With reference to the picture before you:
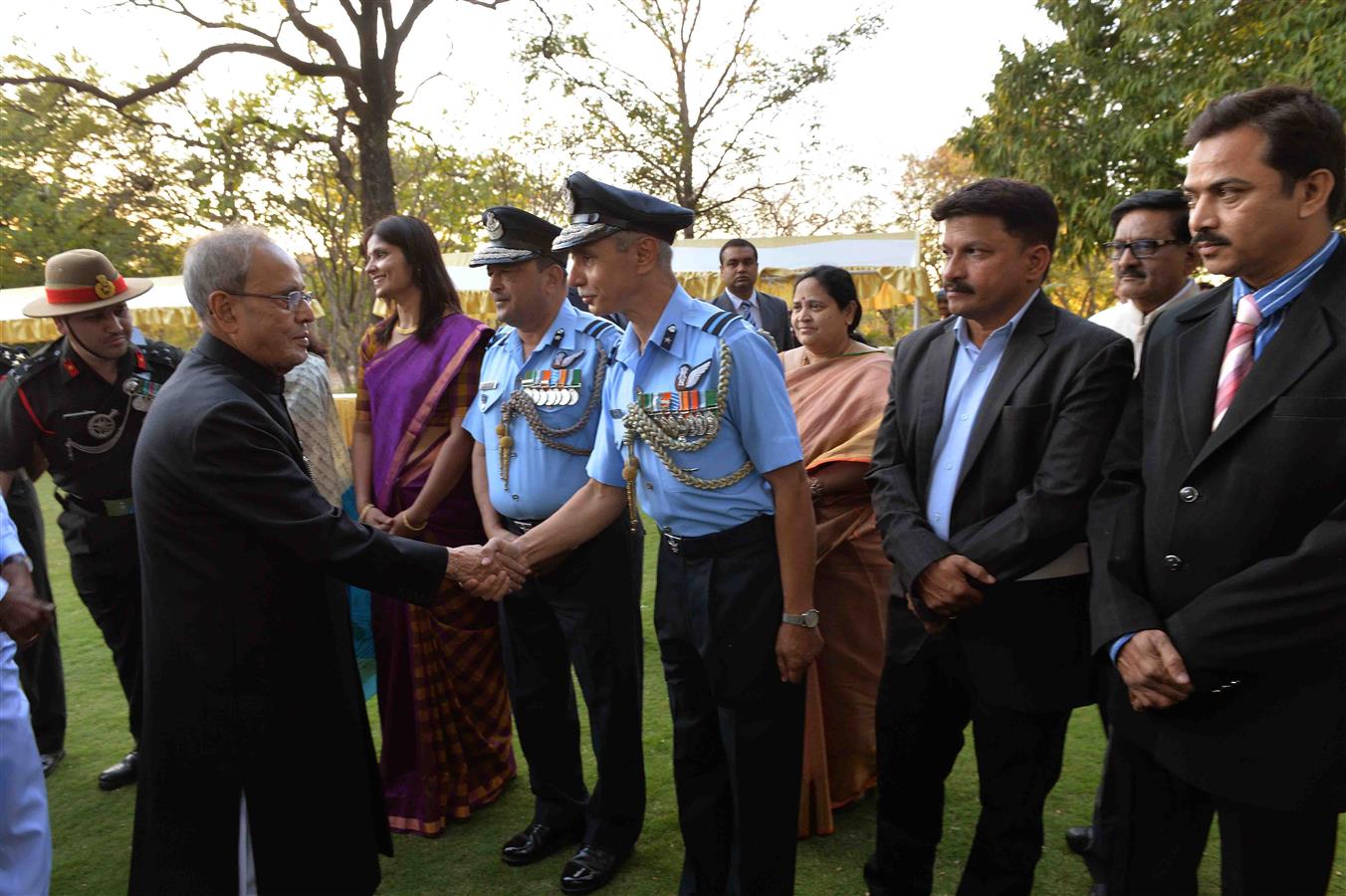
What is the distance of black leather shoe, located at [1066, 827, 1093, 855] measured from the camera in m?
3.12

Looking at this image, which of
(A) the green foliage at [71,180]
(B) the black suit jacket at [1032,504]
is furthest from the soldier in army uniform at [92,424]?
(A) the green foliage at [71,180]

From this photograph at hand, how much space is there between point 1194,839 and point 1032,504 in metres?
0.77

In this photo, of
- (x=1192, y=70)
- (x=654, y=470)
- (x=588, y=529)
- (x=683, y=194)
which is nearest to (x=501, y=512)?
(x=588, y=529)

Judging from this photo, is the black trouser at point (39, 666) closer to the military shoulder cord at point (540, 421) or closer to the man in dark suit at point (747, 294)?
the military shoulder cord at point (540, 421)

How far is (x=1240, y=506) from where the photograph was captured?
1814mm

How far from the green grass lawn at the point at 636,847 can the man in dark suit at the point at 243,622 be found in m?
0.10

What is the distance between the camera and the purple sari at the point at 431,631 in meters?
3.57

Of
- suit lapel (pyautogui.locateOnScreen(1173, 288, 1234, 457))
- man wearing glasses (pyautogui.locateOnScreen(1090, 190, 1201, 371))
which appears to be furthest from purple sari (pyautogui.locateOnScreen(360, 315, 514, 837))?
suit lapel (pyautogui.locateOnScreen(1173, 288, 1234, 457))

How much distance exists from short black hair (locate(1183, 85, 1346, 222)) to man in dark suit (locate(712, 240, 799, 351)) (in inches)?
199

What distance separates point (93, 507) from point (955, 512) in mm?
3245

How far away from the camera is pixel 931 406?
2.46m

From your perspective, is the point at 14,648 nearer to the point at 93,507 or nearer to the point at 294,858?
the point at 294,858

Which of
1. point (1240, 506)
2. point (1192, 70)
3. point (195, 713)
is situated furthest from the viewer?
point (1192, 70)

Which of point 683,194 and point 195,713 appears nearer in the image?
point 195,713
